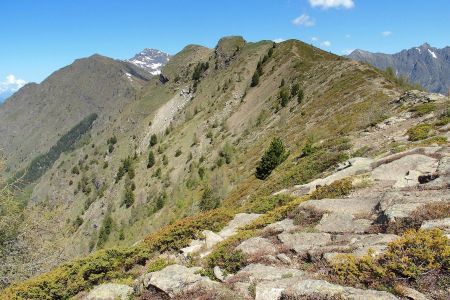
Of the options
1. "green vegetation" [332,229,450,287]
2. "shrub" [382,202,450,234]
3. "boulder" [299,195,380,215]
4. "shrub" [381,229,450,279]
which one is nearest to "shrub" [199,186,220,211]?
"boulder" [299,195,380,215]

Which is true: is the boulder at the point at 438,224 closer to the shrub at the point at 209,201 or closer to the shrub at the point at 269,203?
the shrub at the point at 269,203

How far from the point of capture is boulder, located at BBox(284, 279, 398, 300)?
9.06 m

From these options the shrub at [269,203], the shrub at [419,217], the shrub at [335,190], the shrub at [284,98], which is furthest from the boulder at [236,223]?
the shrub at [284,98]

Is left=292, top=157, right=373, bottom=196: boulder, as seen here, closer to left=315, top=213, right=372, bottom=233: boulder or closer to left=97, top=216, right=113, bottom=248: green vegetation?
left=315, top=213, right=372, bottom=233: boulder

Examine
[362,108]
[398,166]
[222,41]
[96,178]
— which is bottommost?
[96,178]

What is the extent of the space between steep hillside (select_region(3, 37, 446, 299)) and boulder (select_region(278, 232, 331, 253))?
433 centimetres

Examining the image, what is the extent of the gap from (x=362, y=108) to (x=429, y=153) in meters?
23.3

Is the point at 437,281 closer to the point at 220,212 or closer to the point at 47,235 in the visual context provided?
the point at 220,212

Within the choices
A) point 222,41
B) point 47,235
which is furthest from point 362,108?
point 222,41

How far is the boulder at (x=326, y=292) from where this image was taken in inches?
357

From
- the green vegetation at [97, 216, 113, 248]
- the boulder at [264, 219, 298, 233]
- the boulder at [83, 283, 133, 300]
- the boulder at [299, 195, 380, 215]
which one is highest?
the boulder at [299, 195, 380, 215]

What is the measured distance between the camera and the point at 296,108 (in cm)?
6300

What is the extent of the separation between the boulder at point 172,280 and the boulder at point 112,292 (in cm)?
38

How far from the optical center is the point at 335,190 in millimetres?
18875
